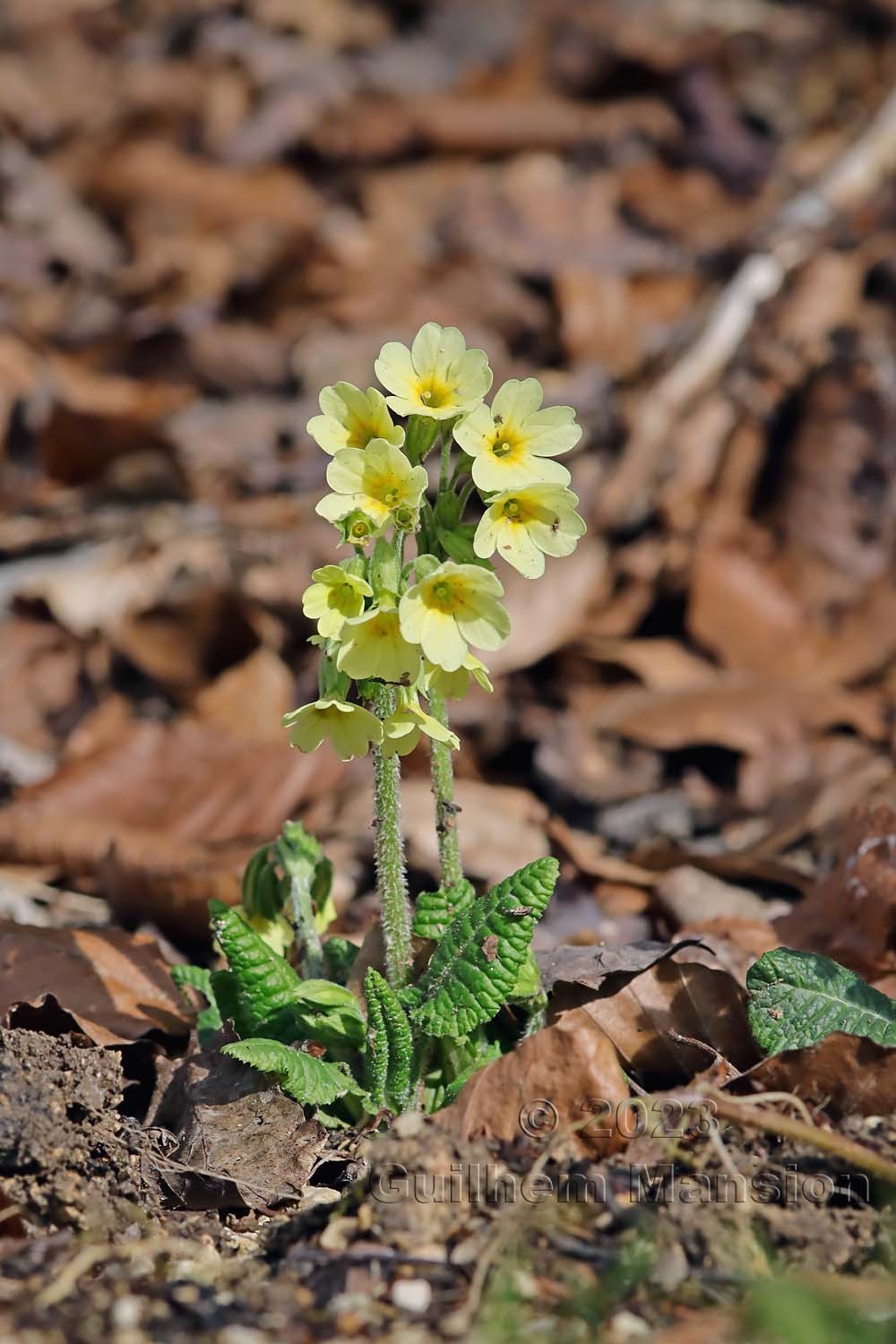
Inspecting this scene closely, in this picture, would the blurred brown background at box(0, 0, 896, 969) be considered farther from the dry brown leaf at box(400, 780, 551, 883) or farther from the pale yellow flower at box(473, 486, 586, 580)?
the pale yellow flower at box(473, 486, 586, 580)

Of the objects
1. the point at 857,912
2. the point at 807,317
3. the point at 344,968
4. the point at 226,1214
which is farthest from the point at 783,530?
the point at 226,1214

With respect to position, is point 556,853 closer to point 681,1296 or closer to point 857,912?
point 857,912

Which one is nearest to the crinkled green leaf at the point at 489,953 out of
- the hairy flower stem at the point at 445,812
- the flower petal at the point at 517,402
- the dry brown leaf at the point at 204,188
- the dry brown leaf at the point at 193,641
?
the hairy flower stem at the point at 445,812

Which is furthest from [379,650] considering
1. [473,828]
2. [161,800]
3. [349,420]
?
[161,800]

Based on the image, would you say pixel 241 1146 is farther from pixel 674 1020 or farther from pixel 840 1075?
pixel 840 1075

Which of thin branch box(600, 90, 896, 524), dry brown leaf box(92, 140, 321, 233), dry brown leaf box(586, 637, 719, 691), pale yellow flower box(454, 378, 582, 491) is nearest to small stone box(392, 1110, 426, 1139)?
pale yellow flower box(454, 378, 582, 491)

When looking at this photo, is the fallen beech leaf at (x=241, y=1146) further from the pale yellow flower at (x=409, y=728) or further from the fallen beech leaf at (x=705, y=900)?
the fallen beech leaf at (x=705, y=900)
